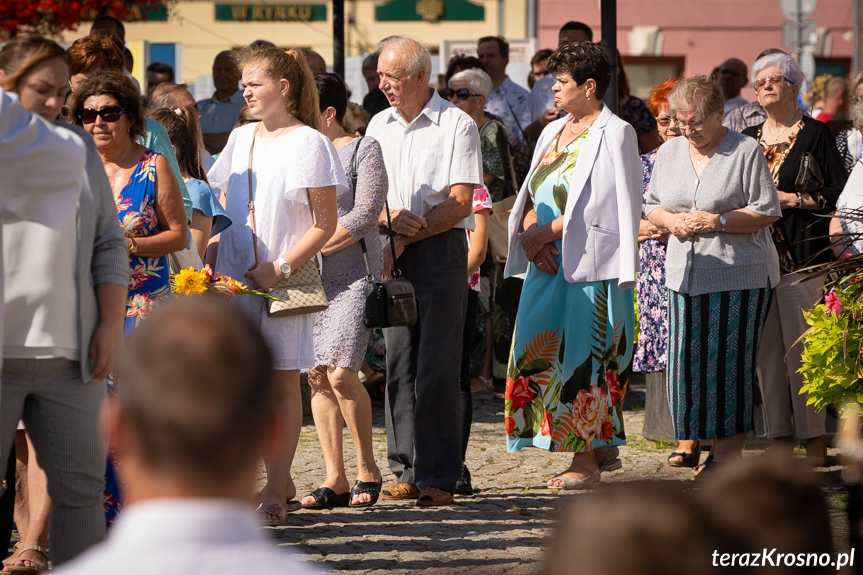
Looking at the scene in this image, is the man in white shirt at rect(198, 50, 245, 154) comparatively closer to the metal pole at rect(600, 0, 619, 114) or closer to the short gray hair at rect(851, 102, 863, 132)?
the metal pole at rect(600, 0, 619, 114)

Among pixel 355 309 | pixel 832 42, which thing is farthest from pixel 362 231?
pixel 832 42

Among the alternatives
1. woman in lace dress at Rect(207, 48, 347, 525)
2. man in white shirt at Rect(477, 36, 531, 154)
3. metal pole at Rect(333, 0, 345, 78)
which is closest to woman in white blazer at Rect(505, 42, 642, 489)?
woman in lace dress at Rect(207, 48, 347, 525)

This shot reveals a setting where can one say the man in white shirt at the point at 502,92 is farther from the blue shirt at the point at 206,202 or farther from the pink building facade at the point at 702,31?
the pink building facade at the point at 702,31

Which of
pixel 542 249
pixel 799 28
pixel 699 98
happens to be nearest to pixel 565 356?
pixel 542 249

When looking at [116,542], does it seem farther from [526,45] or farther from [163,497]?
[526,45]

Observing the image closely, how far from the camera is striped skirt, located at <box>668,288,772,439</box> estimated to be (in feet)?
19.7

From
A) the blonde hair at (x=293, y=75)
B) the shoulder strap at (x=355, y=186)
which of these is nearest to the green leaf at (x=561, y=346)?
the shoulder strap at (x=355, y=186)

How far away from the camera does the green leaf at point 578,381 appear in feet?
19.2

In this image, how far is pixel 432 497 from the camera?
18.1 feet

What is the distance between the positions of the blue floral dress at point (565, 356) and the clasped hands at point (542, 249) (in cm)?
4

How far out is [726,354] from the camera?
6.05 m

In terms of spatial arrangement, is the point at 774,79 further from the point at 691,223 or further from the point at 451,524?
the point at 451,524

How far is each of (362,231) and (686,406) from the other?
2036 millimetres

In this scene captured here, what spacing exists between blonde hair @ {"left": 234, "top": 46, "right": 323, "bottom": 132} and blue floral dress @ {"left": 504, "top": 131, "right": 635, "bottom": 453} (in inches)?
54.1
